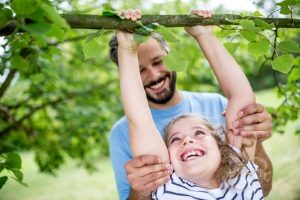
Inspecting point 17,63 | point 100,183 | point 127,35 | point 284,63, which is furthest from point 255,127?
point 100,183

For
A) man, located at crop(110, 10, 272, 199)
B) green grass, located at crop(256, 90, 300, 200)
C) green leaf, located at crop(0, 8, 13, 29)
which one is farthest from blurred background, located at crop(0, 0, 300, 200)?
green leaf, located at crop(0, 8, 13, 29)

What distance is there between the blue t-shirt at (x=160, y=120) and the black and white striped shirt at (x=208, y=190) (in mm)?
726

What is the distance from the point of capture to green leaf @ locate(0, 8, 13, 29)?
1247 mm

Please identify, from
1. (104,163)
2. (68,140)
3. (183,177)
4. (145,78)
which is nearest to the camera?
(183,177)

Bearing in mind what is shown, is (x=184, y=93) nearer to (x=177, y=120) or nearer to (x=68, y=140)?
(x=177, y=120)

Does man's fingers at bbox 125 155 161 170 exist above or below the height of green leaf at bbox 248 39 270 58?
below

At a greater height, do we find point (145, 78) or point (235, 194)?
point (145, 78)

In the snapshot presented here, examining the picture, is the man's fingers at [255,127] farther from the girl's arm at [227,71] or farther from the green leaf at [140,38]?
the green leaf at [140,38]

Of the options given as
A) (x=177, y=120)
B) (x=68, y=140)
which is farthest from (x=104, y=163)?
(x=177, y=120)

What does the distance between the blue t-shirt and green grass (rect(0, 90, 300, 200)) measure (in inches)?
101

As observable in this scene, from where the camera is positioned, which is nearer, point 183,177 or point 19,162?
point 19,162

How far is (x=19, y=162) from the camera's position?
1.74 metres

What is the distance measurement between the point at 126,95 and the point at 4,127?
2600 mm

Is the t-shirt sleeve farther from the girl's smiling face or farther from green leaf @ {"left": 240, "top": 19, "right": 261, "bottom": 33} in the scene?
green leaf @ {"left": 240, "top": 19, "right": 261, "bottom": 33}
